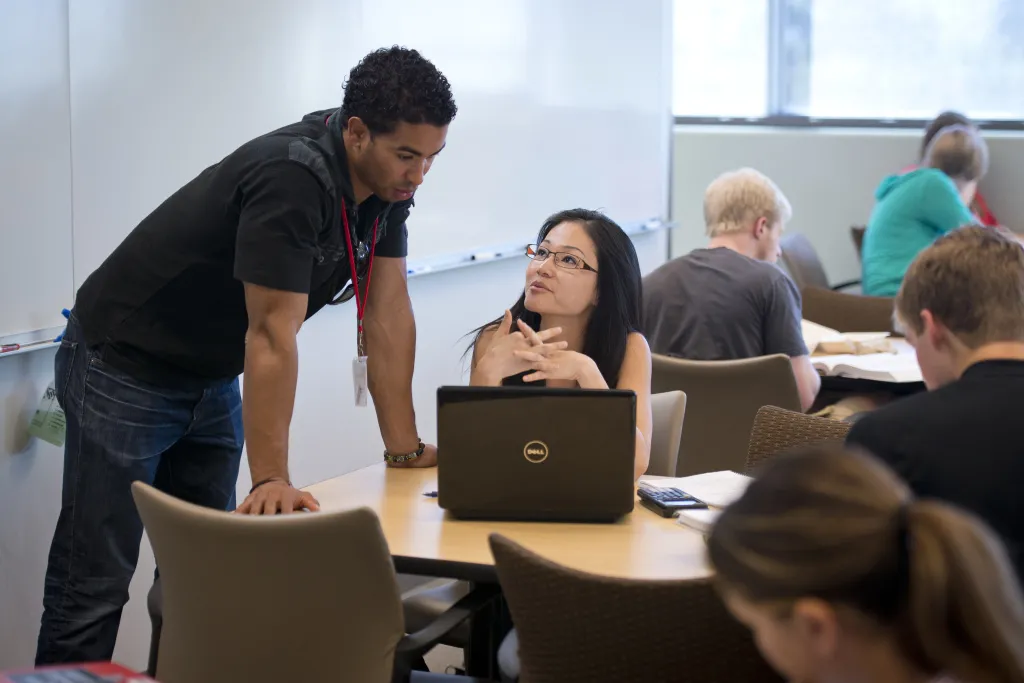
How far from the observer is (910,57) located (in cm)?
704

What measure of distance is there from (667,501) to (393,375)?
0.68m

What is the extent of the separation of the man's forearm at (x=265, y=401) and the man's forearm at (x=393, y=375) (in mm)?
430

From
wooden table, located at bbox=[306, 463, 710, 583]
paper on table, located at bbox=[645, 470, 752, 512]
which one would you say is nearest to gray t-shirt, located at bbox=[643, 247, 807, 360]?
paper on table, located at bbox=[645, 470, 752, 512]

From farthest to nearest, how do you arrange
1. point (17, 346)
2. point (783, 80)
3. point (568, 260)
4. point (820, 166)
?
point (783, 80) < point (820, 166) < point (568, 260) < point (17, 346)

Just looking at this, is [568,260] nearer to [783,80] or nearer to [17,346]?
[17,346]

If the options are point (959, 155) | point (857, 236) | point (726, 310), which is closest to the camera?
point (726, 310)

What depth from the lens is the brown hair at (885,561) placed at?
1.07 m

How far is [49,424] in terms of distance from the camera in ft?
8.67

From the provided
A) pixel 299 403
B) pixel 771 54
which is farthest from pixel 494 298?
pixel 771 54

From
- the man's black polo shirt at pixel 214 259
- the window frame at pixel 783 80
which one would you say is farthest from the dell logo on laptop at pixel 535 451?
the window frame at pixel 783 80

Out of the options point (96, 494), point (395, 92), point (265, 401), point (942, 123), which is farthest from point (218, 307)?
point (942, 123)

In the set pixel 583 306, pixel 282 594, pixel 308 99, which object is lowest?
pixel 282 594

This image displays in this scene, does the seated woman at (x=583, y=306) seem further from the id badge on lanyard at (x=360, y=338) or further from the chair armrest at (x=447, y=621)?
the chair armrest at (x=447, y=621)

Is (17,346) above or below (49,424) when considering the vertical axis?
above
